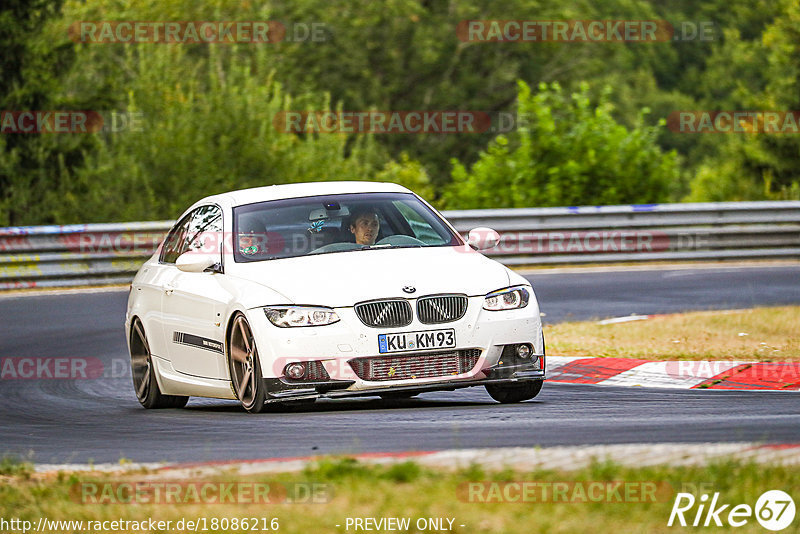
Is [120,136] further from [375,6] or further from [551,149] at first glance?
[375,6]

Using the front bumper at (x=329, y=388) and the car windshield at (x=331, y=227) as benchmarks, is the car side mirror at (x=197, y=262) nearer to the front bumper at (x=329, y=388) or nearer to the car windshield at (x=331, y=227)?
the car windshield at (x=331, y=227)

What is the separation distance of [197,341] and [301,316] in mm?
1320

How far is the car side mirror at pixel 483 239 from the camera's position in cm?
1009

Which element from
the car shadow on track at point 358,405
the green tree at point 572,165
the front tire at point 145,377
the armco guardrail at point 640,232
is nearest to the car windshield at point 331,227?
the car shadow on track at point 358,405

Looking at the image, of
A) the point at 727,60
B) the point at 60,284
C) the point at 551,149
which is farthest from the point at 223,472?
the point at 727,60

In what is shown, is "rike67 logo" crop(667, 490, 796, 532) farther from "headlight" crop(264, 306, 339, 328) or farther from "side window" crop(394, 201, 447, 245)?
"side window" crop(394, 201, 447, 245)

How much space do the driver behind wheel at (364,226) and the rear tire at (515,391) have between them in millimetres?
1310

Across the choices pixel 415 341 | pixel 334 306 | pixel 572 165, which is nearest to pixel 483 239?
pixel 415 341

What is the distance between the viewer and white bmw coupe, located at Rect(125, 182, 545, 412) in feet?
29.5

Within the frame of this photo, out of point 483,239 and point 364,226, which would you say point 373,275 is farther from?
point 483,239

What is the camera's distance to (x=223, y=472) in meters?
6.52

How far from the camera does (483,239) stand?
10.1 m

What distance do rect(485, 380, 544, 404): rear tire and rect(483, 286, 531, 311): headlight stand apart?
23.2 inches

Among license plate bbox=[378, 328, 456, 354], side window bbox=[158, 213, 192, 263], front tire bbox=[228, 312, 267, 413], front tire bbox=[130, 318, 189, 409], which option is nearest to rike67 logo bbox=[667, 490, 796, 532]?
license plate bbox=[378, 328, 456, 354]
